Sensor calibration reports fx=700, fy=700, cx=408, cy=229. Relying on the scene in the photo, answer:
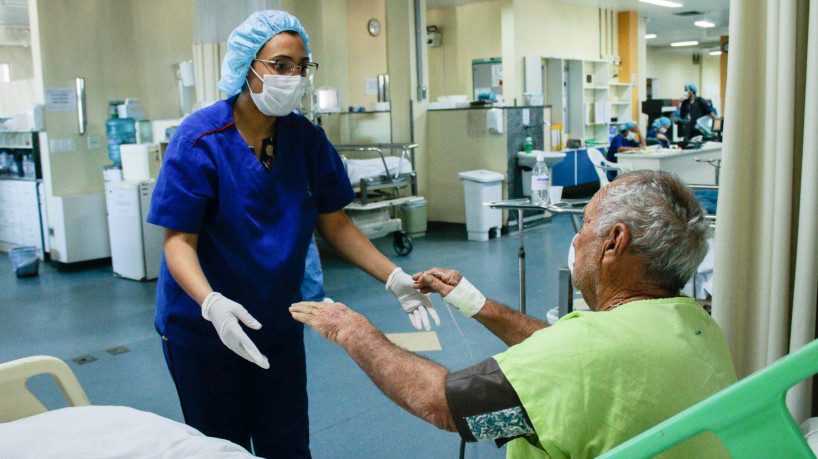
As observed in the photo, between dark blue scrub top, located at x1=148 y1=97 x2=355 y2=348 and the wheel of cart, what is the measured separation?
4.37 metres

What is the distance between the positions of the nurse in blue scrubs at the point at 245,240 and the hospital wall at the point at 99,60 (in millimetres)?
4888

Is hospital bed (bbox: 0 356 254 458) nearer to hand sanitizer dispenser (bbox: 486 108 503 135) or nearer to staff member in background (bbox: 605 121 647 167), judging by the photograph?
hand sanitizer dispenser (bbox: 486 108 503 135)

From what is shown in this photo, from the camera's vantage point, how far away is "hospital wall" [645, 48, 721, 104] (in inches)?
688

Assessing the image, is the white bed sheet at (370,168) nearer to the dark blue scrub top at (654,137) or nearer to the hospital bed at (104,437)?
the hospital bed at (104,437)

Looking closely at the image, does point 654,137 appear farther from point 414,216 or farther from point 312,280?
point 312,280

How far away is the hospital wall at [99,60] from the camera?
5844 millimetres

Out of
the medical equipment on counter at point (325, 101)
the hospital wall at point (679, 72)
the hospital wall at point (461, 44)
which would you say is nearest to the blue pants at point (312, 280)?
the medical equipment on counter at point (325, 101)

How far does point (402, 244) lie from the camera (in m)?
6.09

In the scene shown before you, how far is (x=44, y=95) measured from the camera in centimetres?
583

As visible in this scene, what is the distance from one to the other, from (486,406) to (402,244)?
16.8 feet

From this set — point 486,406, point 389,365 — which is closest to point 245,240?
point 389,365

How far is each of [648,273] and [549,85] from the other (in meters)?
9.17

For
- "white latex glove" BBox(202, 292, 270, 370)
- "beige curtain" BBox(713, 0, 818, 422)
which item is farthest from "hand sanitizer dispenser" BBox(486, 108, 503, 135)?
"white latex glove" BBox(202, 292, 270, 370)

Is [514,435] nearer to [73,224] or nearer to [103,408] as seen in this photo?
[103,408]
